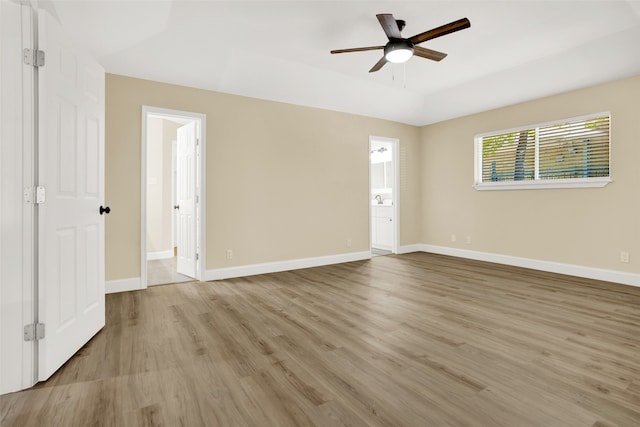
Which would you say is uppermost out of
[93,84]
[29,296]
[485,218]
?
[93,84]

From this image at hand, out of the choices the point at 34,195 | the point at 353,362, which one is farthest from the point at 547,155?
the point at 34,195

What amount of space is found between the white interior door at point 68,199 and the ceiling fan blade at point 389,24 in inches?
90.7

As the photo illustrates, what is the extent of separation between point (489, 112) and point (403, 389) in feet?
17.2

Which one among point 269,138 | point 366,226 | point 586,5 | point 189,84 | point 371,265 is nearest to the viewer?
point 586,5

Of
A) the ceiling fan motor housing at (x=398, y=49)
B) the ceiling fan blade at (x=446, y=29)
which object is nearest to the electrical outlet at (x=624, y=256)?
the ceiling fan blade at (x=446, y=29)

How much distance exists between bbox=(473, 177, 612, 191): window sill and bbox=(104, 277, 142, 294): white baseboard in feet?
18.1

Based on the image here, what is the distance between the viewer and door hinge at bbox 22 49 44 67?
1849 millimetres

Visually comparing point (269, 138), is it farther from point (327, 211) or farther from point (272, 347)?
point (272, 347)

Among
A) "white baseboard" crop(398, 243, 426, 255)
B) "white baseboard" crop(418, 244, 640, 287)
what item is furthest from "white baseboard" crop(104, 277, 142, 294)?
"white baseboard" crop(418, 244, 640, 287)

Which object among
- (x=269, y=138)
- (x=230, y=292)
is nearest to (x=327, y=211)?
(x=269, y=138)

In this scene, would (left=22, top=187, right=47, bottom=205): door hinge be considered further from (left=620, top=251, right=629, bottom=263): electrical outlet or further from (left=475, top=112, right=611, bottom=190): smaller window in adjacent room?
(left=620, top=251, right=629, bottom=263): electrical outlet

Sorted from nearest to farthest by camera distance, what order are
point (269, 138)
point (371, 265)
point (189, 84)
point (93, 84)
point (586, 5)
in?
point (93, 84)
point (586, 5)
point (189, 84)
point (269, 138)
point (371, 265)

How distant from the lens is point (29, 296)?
1854mm

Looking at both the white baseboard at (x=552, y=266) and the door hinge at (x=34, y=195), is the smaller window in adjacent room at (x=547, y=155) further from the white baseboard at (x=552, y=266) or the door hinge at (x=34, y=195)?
the door hinge at (x=34, y=195)
